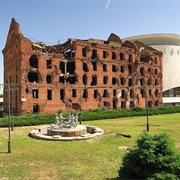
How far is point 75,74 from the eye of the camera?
40.3 metres

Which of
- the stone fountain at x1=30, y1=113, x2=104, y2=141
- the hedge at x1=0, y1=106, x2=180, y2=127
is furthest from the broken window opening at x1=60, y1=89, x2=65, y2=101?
the stone fountain at x1=30, y1=113, x2=104, y2=141

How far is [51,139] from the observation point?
17.5 metres

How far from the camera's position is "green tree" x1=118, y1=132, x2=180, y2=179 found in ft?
26.9

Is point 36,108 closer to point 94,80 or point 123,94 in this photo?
point 94,80

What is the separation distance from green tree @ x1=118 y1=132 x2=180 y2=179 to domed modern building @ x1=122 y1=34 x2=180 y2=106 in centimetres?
5240

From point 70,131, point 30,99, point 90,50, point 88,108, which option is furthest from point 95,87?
point 70,131

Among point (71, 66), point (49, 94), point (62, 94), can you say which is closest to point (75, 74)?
point (71, 66)

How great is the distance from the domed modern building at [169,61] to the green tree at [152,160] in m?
52.4

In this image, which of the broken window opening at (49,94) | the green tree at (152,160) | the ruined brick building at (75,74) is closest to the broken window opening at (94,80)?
the ruined brick building at (75,74)

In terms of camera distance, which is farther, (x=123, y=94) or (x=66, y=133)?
(x=123, y=94)

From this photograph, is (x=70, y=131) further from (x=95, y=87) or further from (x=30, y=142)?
(x=95, y=87)

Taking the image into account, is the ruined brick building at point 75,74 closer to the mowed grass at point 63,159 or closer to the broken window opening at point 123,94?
the broken window opening at point 123,94

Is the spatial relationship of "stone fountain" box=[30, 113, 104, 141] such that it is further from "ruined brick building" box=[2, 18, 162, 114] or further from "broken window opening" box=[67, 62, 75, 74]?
"broken window opening" box=[67, 62, 75, 74]

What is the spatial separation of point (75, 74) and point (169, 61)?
33.3 metres
